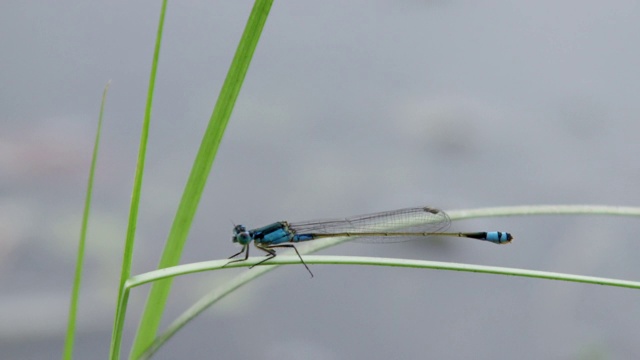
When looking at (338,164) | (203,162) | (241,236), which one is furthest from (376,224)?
(338,164)

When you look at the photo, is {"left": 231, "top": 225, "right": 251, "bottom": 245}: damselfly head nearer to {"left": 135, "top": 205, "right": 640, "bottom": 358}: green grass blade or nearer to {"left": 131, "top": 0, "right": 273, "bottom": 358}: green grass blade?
{"left": 135, "top": 205, "right": 640, "bottom": 358}: green grass blade

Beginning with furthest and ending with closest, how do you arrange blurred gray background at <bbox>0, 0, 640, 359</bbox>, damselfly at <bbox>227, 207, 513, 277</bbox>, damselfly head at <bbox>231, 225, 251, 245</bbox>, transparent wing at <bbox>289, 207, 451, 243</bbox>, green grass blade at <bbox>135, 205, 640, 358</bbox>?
blurred gray background at <bbox>0, 0, 640, 359</bbox>
transparent wing at <bbox>289, 207, 451, 243</bbox>
damselfly at <bbox>227, 207, 513, 277</bbox>
damselfly head at <bbox>231, 225, 251, 245</bbox>
green grass blade at <bbox>135, 205, 640, 358</bbox>

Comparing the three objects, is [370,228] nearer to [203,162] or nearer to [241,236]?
[241,236]

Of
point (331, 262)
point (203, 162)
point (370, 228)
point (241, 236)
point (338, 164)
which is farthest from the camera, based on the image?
point (338, 164)

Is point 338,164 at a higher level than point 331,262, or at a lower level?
higher

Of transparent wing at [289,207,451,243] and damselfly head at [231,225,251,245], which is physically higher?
damselfly head at [231,225,251,245]

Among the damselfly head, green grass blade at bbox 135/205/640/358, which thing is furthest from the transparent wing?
green grass blade at bbox 135/205/640/358
